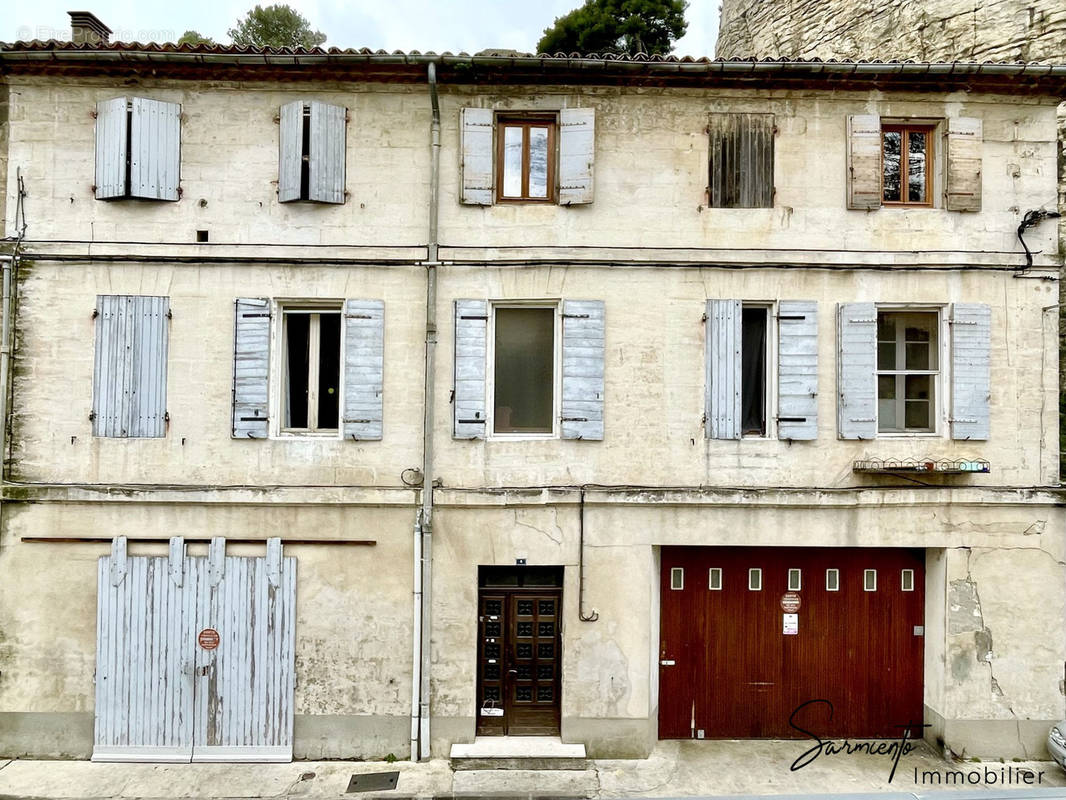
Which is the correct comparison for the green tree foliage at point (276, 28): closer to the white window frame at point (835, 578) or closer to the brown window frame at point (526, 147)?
the brown window frame at point (526, 147)

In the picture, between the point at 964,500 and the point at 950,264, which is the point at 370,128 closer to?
the point at 950,264

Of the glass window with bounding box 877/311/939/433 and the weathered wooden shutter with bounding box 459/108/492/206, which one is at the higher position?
the weathered wooden shutter with bounding box 459/108/492/206

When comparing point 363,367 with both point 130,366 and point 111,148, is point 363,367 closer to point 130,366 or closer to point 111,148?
point 130,366

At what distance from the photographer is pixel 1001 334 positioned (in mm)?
8719

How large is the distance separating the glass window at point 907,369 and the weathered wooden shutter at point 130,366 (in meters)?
9.20

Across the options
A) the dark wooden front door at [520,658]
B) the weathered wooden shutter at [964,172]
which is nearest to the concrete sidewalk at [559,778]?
the dark wooden front door at [520,658]

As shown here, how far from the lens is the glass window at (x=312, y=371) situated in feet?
28.9

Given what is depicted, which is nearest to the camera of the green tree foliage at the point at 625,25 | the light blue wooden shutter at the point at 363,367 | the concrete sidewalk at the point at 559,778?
the concrete sidewalk at the point at 559,778

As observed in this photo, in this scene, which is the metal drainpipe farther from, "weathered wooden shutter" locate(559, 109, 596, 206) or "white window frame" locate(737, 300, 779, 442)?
"white window frame" locate(737, 300, 779, 442)

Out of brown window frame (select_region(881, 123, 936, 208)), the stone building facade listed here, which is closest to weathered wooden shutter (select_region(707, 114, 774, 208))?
the stone building facade

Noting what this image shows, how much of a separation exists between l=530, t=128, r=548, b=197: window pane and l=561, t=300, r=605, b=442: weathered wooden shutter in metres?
1.60

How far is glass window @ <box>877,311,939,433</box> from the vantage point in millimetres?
8938

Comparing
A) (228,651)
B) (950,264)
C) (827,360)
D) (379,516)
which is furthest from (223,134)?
(950,264)

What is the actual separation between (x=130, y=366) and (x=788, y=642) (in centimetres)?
926
